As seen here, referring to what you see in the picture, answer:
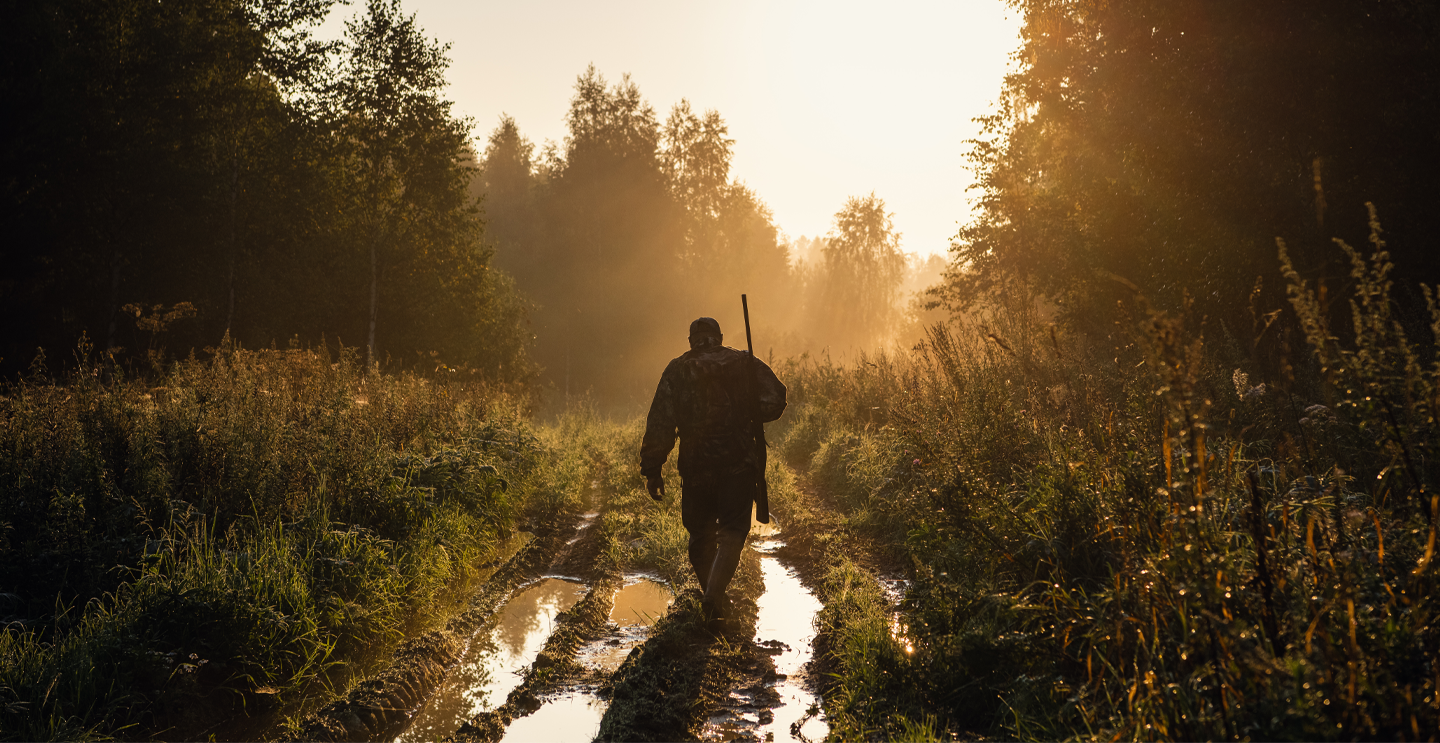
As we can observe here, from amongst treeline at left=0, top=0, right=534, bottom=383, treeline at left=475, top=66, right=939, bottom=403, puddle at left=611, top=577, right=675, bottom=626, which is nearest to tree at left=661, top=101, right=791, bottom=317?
treeline at left=475, top=66, right=939, bottom=403

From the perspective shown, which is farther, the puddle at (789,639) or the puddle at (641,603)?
the puddle at (641,603)

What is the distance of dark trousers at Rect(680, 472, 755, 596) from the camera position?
5652 millimetres

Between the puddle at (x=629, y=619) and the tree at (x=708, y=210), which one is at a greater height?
the tree at (x=708, y=210)

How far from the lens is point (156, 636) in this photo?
427 centimetres

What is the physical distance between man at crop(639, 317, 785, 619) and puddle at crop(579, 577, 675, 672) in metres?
0.54

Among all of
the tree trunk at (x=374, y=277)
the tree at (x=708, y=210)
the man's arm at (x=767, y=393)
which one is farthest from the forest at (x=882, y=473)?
the tree at (x=708, y=210)

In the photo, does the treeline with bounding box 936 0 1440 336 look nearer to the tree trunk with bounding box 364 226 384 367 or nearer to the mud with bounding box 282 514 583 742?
the mud with bounding box 282 514 583 742

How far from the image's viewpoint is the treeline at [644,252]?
47219mm

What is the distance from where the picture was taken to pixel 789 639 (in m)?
5.25

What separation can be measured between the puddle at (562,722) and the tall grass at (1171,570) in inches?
47.5

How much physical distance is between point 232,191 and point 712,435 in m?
23.2

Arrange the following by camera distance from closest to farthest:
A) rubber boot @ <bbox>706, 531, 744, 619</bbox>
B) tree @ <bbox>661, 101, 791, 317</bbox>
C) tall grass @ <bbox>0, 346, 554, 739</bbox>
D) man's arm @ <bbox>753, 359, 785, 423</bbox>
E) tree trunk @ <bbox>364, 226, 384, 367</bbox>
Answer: tall grass @ <bbox>0, 346, 554, 739</bbox> → rubber boot @ <bbox>706, 531, 744, 619</bbox> → man's arm @ <bbox>753, 359, 785, 423</bbox> → tree trunk @ <bbox>364, 226, 384, 367</bbox> → tree @ <bbox>661, 101, 791, 317</bbox>

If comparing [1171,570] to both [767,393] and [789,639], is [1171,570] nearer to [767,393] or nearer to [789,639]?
[789,639]

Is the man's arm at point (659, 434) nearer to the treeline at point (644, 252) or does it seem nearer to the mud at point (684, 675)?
the mud at point (684, 675)
